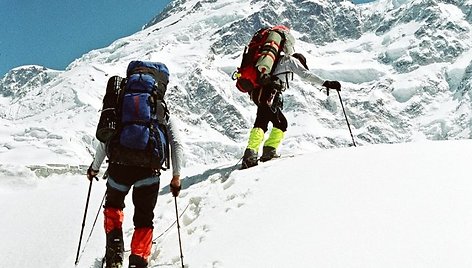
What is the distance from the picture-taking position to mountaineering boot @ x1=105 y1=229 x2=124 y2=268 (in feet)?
18.3

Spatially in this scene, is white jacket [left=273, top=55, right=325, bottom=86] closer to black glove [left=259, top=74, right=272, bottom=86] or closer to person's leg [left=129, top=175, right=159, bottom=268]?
black glove [left=259, top=74, right=272, bottom=86]

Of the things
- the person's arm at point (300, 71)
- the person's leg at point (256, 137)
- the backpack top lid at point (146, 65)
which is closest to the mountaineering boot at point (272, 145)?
the person's leg at point (256, 137)

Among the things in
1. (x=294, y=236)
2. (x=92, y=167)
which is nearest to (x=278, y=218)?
(x=294, y=236)

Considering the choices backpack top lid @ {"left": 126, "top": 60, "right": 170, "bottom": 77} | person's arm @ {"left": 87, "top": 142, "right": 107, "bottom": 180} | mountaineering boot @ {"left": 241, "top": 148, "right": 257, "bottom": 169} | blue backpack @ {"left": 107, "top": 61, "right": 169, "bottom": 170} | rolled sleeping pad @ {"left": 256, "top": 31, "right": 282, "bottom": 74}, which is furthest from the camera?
rolled sleeping pad @ {"left": 256, "top": 31, "right": 282, "bottom": 74}

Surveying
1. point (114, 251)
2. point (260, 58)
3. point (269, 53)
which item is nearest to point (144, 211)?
point (114, 251)

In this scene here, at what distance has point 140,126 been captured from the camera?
5258 mm

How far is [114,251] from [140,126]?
1328mm

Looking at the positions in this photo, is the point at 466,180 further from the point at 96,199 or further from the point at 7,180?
the point at 7,180

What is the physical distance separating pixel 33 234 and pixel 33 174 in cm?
527

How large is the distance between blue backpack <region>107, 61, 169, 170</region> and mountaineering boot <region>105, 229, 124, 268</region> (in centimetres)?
80

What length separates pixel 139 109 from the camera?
5.30 metres

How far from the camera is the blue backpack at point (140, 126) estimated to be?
523cm

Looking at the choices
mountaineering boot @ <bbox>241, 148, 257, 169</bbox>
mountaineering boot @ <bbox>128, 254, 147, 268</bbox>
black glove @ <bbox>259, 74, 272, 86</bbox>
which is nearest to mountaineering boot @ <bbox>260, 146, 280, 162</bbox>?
mountaineering boot @ <bbox>241, 148, 257, 169</bbox>

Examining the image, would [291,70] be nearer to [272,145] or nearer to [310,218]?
[272,145]
